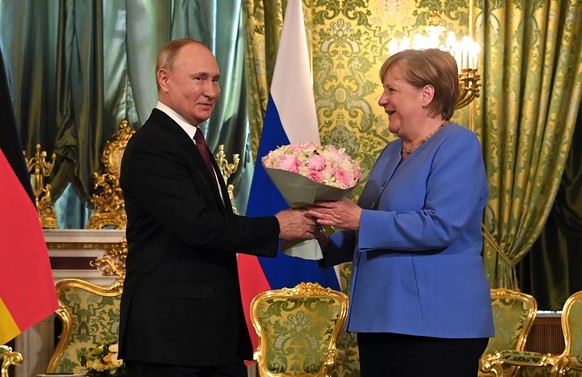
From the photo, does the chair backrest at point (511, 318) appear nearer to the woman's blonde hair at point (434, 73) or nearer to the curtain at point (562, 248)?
the curtain at point (562, 248)

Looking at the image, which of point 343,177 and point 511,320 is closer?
point 343,177

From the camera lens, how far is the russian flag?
18.5 ft

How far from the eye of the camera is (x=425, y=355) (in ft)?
9.51

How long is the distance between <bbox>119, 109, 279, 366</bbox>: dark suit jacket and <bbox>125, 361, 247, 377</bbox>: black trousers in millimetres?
31

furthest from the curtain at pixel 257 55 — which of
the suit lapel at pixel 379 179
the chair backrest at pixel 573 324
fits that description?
the suit lapel at pixel 379 179

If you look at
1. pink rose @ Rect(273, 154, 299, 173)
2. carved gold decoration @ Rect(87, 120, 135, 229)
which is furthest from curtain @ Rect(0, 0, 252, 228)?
pink rose @ Rect(273, 154, 299, 173)

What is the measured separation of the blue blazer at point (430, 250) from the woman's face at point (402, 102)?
9cm

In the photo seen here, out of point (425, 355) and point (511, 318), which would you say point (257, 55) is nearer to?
point (511, 318)

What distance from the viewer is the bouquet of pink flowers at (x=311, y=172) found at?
3105mm

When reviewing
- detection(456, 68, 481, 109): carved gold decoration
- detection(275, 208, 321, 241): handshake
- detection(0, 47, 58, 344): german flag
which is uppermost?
detection(456, 68, 481, 109): carved gold decoration

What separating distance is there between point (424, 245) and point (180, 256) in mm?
748

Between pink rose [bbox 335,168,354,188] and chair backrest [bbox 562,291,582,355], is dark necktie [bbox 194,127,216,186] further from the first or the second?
chair backrest [bbox 562,291,582,355]

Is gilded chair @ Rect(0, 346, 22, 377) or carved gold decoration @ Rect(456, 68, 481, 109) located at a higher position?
carved gold decoration @ Rect(456, 68, 481, 109)

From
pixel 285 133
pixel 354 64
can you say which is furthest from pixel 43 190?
pixel 354 64
